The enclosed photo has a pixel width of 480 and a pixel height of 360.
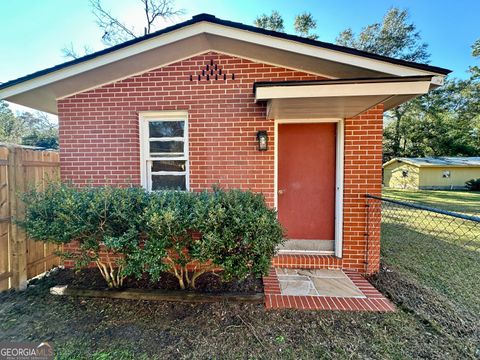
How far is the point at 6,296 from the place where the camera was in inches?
128

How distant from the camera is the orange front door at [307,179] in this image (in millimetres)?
4090

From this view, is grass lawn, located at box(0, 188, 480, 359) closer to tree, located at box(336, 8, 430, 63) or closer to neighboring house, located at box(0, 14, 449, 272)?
neighboring house, located at box(0, 14, 449, 272)

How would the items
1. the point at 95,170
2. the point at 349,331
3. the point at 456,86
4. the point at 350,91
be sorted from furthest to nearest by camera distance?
the point at 456,86 → the point at 95,170 → the point at 350,91 → the point at 349,331

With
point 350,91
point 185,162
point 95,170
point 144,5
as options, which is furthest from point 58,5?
point 350,91

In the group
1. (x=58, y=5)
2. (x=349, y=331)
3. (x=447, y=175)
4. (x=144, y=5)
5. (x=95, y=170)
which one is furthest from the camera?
(x=447, y=175)

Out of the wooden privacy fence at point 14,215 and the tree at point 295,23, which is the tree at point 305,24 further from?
the wooden privacy fence at point 14,215

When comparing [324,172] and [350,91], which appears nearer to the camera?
[350,91]

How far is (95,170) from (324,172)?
13.8 ft

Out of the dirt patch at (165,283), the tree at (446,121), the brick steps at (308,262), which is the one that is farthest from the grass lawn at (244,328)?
the tree at (446,121)

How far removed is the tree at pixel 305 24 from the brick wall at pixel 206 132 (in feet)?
60.6

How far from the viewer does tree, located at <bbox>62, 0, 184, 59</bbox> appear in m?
10.2

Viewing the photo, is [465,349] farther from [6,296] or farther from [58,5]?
[58,5]

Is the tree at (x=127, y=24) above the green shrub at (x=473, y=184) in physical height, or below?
above

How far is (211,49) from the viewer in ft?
12.6
